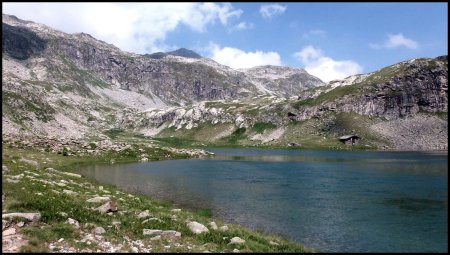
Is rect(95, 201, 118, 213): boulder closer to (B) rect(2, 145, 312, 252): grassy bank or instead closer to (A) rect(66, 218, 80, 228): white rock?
(B) rect(2, 145, 312, 252): grassy bank

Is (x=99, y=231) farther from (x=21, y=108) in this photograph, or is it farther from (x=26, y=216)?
(x=21, y=108)

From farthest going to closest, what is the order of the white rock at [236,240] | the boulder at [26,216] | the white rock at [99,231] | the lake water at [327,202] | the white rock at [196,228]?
the lake water at [327,202] < the white rock at [196,228] < the white rock at [236,240] < the white rock at [99,231] < the boulder at [26,216]

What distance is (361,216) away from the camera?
156 ft

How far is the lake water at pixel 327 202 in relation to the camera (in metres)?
38.1

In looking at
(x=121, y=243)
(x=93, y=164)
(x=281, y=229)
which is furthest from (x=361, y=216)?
(x=93, y=164)

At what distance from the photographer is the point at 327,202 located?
187ft

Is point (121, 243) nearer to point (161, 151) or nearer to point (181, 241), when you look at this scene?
point (181, 241)

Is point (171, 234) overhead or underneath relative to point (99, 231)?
underneath

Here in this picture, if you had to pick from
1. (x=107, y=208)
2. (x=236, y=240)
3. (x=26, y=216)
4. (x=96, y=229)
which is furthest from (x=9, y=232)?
(x=236, y=240)

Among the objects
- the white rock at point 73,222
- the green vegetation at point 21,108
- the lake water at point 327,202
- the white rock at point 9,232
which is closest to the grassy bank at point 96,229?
the white rock at point 73,222

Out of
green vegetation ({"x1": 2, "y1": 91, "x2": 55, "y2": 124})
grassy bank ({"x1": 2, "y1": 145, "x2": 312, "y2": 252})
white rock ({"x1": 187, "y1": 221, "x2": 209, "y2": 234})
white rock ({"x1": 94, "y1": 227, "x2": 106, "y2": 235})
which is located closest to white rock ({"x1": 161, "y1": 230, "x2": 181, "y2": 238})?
grassy bank ({"x1": 2, "y1": 145, "x2": 312, "y2": 252})

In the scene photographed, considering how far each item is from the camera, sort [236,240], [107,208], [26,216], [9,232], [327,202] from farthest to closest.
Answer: [327,202]
[107,208]
[236,240]
[26,216]
[9,232]

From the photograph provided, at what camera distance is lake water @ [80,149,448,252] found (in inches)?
1501

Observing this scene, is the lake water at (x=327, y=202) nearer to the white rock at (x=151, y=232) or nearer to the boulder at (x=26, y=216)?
the white rock at (x=151, y=232)
